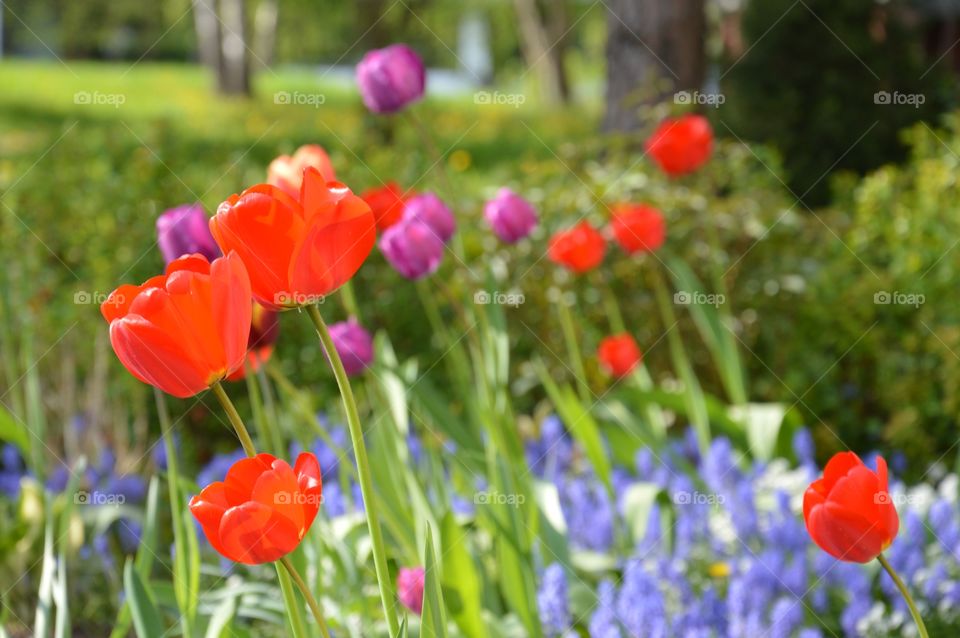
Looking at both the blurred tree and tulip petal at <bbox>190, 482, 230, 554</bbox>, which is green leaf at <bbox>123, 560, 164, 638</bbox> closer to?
tulip petal at <bbox>190, 482, 230, 554</bbox>

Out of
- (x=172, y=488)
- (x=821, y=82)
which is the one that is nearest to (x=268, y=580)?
(x=172, y=488)

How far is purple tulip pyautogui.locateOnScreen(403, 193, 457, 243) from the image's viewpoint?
7.27ft

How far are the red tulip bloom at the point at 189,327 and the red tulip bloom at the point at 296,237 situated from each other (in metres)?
0.04

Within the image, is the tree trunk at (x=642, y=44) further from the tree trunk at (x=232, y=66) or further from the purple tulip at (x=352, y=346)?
the tree trunk at (x=232, y=66)

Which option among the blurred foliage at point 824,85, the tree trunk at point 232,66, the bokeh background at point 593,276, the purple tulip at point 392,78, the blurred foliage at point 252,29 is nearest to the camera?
the purple tulip at point 392,78

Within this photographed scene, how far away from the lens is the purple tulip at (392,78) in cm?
234

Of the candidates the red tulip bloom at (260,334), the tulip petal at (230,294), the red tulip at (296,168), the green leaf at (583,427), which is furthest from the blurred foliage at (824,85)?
the tulip petal at (230,294)

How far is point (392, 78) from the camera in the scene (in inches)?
92.4

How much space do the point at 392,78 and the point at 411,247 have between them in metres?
0.42

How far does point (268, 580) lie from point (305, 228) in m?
1.75

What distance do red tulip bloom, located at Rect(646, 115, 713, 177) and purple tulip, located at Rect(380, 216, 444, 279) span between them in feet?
3.60

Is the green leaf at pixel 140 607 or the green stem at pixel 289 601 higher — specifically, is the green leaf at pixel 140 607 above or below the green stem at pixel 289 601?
above

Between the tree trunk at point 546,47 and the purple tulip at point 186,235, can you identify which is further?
the tree trunk at point 546,47

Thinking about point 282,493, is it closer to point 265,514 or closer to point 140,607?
point 265,514
